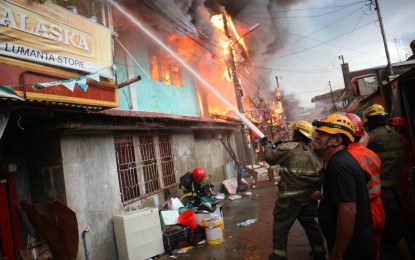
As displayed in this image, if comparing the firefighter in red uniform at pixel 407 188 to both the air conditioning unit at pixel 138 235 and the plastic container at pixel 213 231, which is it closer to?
the plastic container at pixel 213 231

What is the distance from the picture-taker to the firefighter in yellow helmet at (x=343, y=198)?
2.39m

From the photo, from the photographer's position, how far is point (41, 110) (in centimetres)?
495

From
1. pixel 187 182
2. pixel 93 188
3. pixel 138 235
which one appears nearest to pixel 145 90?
pixel 187 182

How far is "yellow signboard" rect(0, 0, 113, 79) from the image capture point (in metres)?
4.33

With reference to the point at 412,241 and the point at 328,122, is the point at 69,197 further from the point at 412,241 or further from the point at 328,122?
the point at 412,241

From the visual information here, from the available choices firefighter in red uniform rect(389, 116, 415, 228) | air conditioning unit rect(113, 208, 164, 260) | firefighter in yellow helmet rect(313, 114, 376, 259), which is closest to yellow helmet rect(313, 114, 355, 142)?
firefighter in yellow helmet rect(313, 114, 376, 259)

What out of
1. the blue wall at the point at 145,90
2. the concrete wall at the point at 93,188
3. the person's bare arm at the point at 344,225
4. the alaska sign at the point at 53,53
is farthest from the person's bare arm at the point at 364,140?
the blue wall at the point at 145,90

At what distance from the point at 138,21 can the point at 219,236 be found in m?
8.69

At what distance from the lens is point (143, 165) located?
8.34 metres

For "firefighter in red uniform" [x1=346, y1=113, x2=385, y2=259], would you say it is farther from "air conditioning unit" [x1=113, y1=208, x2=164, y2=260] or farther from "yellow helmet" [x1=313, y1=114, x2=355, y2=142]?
"air conditioning unit" [x1=113, y1=208, x2=164, y2=260]

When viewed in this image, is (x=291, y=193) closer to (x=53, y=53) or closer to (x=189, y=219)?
(x=189, y=219)

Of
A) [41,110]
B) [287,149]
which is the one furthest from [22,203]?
[287,149]

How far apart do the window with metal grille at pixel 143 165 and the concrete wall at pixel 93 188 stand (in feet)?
1.60

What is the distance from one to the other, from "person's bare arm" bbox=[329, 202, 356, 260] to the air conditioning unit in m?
4.53
